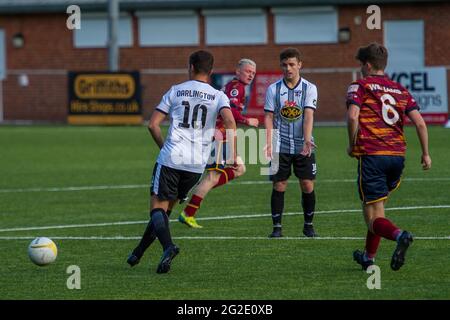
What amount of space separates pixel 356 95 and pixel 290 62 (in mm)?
2717

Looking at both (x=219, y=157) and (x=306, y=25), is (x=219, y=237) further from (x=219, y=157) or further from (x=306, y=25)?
(x=306, y=25)

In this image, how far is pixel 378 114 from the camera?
33.2ft

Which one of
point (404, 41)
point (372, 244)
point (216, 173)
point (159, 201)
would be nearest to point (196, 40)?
point (404, 41)

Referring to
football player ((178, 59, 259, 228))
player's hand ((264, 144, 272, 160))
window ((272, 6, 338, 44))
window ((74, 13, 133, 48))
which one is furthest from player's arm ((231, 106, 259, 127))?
window ((74, 13, 133, 48))

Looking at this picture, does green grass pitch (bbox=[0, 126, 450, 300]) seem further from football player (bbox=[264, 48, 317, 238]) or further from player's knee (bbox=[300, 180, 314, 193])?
player's knee (bbox=[300, 180, 314, 193])

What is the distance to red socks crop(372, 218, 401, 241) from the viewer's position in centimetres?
980

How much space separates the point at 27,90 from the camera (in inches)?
1725

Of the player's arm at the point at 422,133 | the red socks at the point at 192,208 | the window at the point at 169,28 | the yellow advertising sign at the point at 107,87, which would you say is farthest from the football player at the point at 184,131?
the window at the point at 169,28

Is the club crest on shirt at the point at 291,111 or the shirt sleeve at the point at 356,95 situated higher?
the shirt sleeve at the point at 356,95

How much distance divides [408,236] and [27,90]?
35568 millimetres

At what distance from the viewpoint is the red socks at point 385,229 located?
9.80 metres

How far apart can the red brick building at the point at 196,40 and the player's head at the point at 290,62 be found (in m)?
25.1

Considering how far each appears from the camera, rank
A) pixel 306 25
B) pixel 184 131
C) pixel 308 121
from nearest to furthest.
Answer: pixel 184 131 → pixel 308 121 → pixel 306 25

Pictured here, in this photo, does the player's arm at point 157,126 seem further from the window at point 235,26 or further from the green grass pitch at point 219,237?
the window at point 235,26
